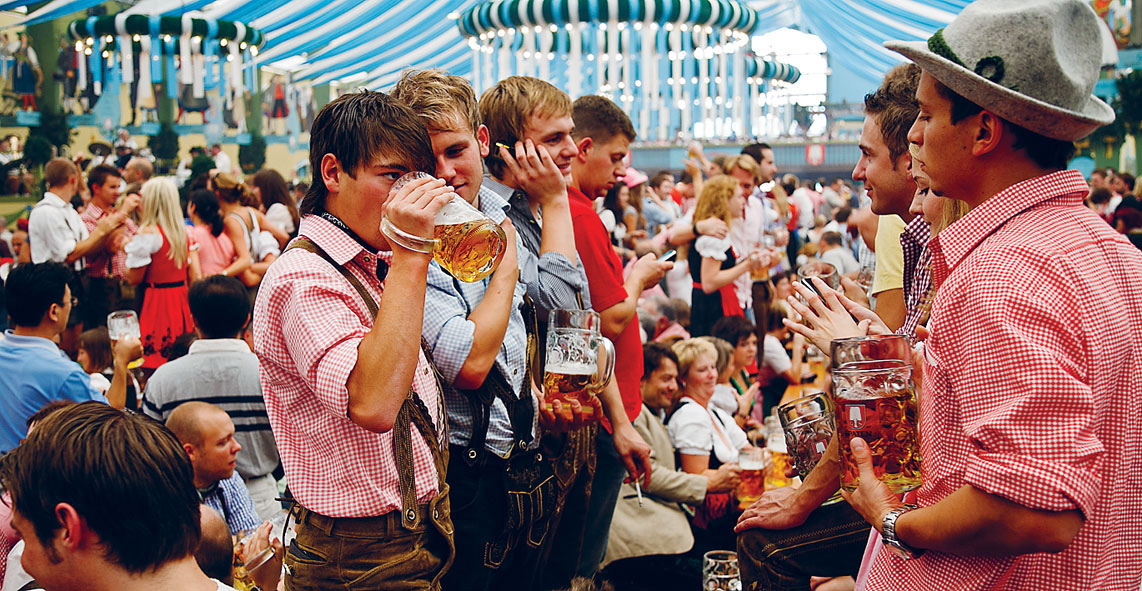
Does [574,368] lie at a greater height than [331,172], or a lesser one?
lesser

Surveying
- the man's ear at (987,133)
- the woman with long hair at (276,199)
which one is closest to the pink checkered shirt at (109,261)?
the woman with long hair at (276,199)

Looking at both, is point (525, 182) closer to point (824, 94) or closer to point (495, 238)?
point (495, 238)

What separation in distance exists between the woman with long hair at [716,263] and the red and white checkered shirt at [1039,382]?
374 cm

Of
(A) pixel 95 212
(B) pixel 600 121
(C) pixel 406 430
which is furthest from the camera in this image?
(A) pixel 95 212

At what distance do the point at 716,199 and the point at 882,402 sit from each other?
395 centimetres

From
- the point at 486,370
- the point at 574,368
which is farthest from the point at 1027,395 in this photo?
the point at 574,368

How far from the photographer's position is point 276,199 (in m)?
6.43

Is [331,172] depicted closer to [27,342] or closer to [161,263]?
[27,342]

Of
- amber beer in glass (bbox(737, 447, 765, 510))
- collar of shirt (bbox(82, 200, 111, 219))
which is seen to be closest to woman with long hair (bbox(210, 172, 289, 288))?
collar of shirt (bbox(82, 200, 111, 219))

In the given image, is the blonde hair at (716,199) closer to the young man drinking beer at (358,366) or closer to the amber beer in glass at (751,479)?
the amber beer in glass at (751,479)

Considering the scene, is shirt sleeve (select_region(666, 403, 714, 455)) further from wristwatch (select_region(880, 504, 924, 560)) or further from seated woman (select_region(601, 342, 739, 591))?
wristwatch (select_region(880, 504, 924, 560))

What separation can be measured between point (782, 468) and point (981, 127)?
2211mm

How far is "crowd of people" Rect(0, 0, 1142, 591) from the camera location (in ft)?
3.61

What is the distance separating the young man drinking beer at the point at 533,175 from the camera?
220 centimetres
